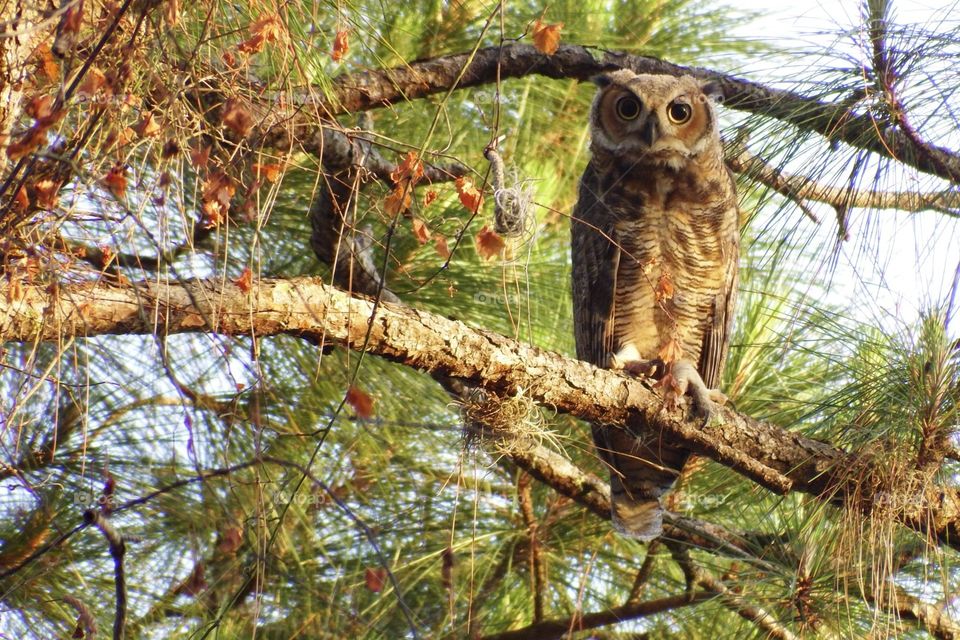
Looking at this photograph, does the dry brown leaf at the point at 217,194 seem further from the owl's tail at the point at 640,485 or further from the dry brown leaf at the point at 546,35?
the owl's tail at the point at 640,485

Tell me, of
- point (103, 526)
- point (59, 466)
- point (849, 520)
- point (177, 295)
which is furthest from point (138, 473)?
point (849, 520)

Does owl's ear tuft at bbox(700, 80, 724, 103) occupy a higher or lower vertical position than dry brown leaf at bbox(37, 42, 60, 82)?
higher

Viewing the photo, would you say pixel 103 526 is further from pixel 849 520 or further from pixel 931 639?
pixel 931 639

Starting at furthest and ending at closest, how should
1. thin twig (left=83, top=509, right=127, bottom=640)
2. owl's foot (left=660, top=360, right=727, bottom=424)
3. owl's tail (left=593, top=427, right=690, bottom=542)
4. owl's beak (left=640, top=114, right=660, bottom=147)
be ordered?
owl's beak (left=640, top=114, right=660, bottom=147)
owl's tail (left=593, top=427, right=690, bottom=542)
owl's foot (left=660, top=360, right=727, bottom=424)
thin twig (left=83, top=509, right=127, bottom=640)

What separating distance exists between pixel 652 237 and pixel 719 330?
13.9 inches

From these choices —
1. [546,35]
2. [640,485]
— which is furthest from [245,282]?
[640,485]

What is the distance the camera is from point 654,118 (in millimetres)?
2609

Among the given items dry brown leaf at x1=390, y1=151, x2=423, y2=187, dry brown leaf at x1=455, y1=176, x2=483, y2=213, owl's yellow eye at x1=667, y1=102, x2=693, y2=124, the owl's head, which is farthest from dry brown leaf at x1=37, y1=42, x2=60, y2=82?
owl's yellow eye at x1=667, y1=102, x2=693, y2=124

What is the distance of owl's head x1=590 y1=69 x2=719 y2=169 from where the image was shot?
260 cm

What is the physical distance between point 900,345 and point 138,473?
5.82 ft

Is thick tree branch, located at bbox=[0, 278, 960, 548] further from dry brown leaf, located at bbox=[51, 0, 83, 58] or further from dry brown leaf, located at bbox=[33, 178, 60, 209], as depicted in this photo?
dry brown leaf, located at bbox=[51, 0, 83, 58]

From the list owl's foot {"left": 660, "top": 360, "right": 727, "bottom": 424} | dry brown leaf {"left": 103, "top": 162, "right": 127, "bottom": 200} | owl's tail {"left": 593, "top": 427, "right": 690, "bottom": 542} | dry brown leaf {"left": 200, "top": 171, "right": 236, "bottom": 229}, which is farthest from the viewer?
owl's tail {"left": 593, "top": 427, "right": 690, "bottom": 542}

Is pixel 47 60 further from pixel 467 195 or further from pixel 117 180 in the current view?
pixel 467 195

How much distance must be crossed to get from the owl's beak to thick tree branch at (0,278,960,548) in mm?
918
